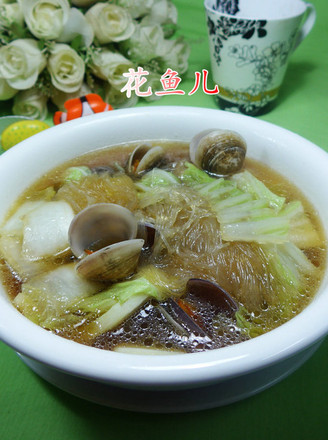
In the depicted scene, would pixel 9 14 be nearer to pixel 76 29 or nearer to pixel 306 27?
pixel 76 29

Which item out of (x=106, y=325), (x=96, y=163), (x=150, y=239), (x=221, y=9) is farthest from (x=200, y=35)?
(x=106, y=325)

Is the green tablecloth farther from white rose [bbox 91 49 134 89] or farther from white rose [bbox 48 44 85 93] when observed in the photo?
white rose [bbox 91 49 134 89]

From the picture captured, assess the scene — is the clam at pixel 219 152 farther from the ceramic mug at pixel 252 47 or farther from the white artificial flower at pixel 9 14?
the white artificial flower at pixel 9 14

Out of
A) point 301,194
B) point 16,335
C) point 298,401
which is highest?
point 16,335

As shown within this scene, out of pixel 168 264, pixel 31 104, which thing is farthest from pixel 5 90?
pixel 168 264

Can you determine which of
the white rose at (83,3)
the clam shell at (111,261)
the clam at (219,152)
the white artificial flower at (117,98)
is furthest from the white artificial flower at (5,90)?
the clam shell at (111,261)

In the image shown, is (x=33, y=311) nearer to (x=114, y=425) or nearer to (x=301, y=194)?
(x=114, y=425)
